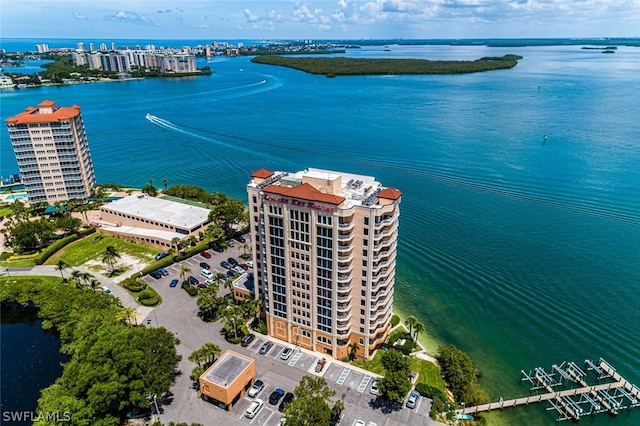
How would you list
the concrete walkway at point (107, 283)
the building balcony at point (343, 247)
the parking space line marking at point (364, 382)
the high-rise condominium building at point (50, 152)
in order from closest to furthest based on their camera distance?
the building balcony at point (343, 247) < the parking space line marking at point (364, 382) < the concrete walkway at point (107, 283) < the high-rise condominium building at point (50, 152)

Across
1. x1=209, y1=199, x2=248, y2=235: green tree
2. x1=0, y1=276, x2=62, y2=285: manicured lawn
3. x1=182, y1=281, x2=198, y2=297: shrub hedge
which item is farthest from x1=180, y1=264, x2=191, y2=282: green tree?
x1=0, y1=276, x2=62, y2=285: manicured lawn

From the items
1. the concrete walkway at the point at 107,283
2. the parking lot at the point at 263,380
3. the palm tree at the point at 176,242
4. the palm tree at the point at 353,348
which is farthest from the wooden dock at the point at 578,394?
the palm tree at the point at 176,242

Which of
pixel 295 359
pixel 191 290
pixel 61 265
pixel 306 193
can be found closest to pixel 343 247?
pixel 306 193

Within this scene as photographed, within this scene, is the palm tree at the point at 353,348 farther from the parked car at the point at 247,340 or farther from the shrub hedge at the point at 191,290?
the shrub hedge at the point at 191,290

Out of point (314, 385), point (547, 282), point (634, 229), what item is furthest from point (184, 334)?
point (634, 229)

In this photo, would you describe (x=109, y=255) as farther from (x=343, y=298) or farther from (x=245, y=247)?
(x=343, y=298)
